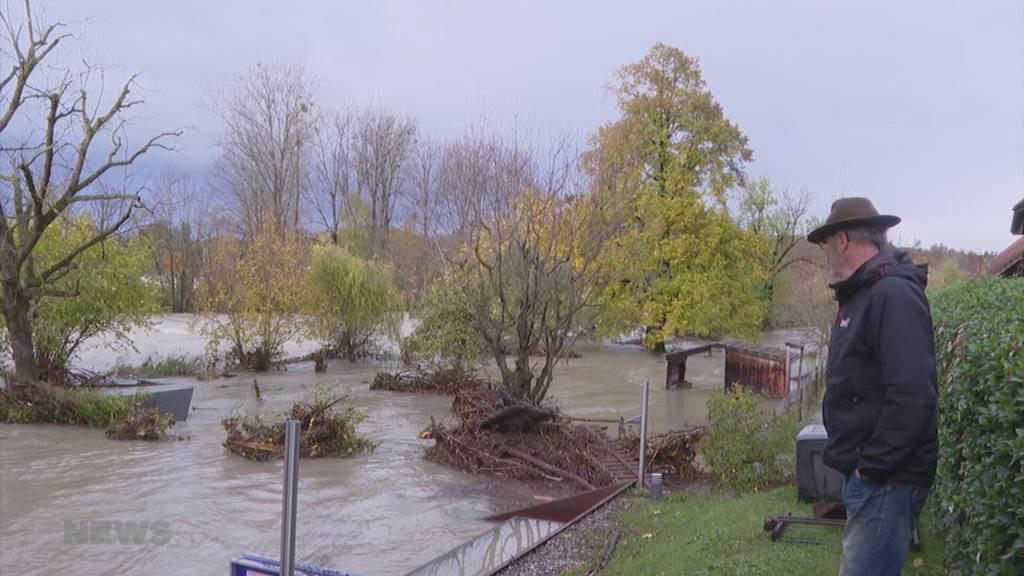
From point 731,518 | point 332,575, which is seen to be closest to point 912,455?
point 332,575

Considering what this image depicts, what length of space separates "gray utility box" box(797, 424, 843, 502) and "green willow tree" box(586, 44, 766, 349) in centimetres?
1877

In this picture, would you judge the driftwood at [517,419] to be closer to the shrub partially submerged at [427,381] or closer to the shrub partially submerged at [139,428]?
the shrub partially submerged at [139,428]

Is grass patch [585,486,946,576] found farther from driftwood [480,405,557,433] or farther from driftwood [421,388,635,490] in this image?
driftwood [480,405,557,433]

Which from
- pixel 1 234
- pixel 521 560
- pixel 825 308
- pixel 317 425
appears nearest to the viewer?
pixel 521 560

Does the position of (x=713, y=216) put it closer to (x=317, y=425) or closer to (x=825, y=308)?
(x=825, y=308)

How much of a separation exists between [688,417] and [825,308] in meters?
12.6

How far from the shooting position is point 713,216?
31.5m

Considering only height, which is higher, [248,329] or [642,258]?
[642,258]

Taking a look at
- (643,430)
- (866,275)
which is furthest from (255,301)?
(866,275)

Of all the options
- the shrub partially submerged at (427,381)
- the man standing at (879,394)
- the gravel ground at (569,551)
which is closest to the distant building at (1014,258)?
the gravel ground at (569,551)

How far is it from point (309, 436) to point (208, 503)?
290cm

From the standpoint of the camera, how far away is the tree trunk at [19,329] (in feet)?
58.3

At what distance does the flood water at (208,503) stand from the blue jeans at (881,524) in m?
6.58

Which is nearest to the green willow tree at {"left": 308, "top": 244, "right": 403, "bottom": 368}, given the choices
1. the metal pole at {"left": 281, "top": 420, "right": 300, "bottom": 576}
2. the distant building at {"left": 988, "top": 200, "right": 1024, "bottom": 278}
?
the distant building at {"left": 988, "top": 200, "right": 1024, "bottom": 278}
